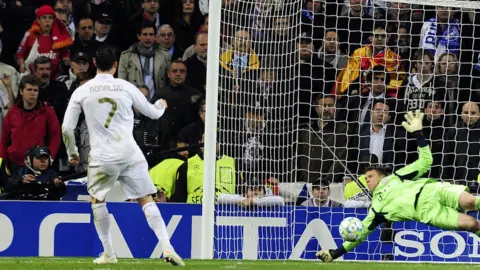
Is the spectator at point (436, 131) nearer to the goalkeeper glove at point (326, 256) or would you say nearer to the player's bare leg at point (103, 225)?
the goalkeeper glove at point (326, 256)

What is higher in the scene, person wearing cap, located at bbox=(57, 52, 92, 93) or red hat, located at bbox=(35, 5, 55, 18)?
red hat, located at bbox=(35, 5, 55, 18)

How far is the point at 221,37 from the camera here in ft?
47.7

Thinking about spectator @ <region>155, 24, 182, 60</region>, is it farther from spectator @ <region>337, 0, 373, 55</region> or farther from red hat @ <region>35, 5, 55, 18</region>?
spectator @ <region>337, 0, 373, 55</region>

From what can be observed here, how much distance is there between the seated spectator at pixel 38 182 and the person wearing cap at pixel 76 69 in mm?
1714

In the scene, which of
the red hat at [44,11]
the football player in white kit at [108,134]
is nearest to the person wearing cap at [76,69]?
the red hat at [44,11]

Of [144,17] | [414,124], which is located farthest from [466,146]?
[144,17]

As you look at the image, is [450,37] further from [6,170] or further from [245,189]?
[6,170]

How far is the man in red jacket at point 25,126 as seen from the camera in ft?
49.9

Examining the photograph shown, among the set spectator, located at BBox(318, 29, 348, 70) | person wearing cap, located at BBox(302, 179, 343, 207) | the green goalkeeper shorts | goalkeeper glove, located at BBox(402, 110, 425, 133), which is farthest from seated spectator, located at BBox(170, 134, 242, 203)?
the green goalkeeper shorts

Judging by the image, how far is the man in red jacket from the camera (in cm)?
1520

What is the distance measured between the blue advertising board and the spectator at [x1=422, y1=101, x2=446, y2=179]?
120cm

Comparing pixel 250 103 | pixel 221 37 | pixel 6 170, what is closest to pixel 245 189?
pixel 250 103

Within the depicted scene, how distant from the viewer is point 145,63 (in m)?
16.4

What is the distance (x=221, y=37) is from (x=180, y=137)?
1.94 m
